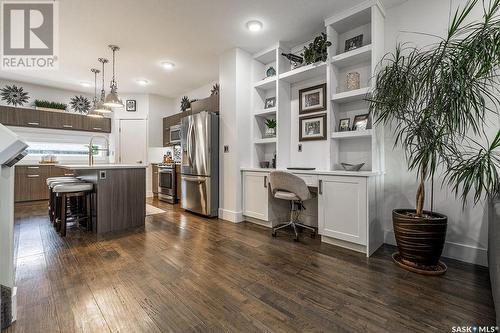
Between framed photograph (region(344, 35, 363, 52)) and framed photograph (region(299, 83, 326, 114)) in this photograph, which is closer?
framed photograph (region(344, 35, 363, 52))

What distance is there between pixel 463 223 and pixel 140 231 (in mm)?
3753

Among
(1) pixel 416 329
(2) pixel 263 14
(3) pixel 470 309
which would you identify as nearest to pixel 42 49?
(2) pixel 263 14

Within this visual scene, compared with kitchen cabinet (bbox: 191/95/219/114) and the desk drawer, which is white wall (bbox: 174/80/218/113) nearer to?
kitchen cabinet (bbox: 191/95/219/114)

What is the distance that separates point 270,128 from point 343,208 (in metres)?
1.83

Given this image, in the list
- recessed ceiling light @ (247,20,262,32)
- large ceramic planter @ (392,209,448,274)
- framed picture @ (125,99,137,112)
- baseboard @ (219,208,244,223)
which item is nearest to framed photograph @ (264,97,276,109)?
recessed ceiling light @ (247,20,262,32)

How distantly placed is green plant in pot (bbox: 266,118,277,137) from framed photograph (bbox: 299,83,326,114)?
469mm

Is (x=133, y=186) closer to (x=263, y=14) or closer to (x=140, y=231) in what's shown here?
(x=140, y=231)

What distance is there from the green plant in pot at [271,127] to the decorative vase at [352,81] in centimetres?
122

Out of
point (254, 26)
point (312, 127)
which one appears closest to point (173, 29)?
point (254, 26)

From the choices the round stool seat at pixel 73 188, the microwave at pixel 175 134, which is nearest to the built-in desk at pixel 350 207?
the round stool seat at pixel 73 188

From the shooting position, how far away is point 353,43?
2855 millimetres

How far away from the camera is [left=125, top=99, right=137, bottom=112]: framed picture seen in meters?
6.17

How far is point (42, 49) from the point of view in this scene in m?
3.66

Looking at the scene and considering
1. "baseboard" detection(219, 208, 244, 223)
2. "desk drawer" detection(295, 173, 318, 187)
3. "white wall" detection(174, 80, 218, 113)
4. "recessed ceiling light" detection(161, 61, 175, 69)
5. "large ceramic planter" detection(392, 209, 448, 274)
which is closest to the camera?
"large ceramic planter" detection(392, 209, 448, 274)
